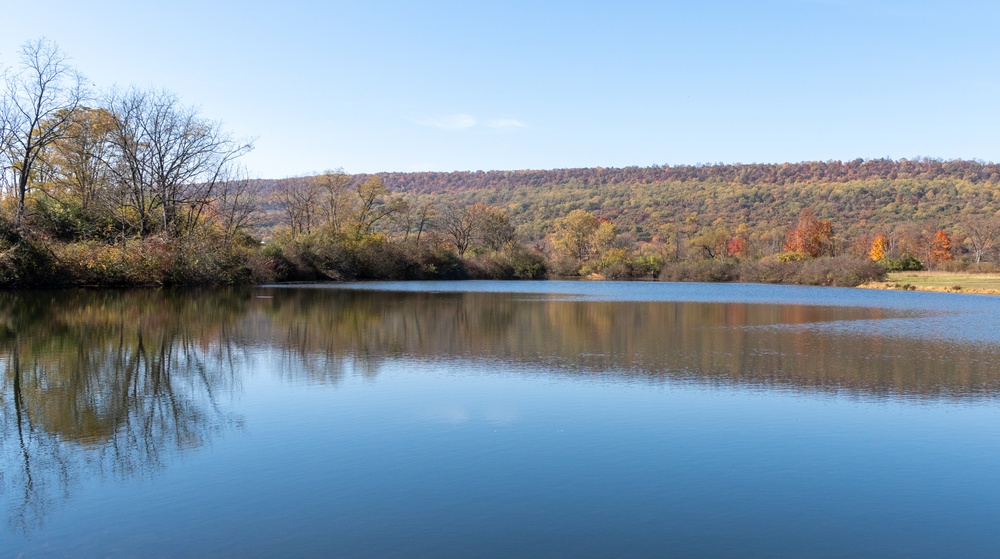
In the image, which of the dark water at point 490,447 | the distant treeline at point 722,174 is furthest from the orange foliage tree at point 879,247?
the dark water at point 490,447

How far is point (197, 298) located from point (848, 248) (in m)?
62.7

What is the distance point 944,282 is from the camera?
45.4m

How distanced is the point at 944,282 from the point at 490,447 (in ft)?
150

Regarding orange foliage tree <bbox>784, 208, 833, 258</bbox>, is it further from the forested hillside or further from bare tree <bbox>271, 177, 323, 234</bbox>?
bare tree <bbox>271, 177, 323, 234</bbox>

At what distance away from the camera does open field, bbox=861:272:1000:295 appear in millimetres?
41281

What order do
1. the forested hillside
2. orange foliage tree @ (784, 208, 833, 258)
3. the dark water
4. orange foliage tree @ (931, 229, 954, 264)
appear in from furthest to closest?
the forested hillside < orange foliage tree @ (784, 208, 833, 258) < orange foliage tree @ (931, 229, 954, 264) < the dark water

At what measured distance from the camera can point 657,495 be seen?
6.12m

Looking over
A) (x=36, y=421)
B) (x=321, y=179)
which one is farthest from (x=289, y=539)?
(x=321, y=179)

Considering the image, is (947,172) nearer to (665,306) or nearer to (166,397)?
(665,306)

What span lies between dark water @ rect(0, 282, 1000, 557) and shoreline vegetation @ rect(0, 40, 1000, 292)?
68.0 feet

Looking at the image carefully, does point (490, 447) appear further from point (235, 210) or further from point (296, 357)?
point (235, 210)

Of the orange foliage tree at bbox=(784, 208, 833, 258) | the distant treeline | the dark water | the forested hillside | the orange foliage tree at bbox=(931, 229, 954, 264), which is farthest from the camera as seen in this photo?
the distant treeline

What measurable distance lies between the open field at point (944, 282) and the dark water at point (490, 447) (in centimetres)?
2916

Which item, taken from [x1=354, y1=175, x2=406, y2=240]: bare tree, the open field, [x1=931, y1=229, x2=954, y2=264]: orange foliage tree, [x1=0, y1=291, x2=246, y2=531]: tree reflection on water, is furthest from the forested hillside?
[x1=0, y1=291, x2=246, y2=531]: tree reflection on water
